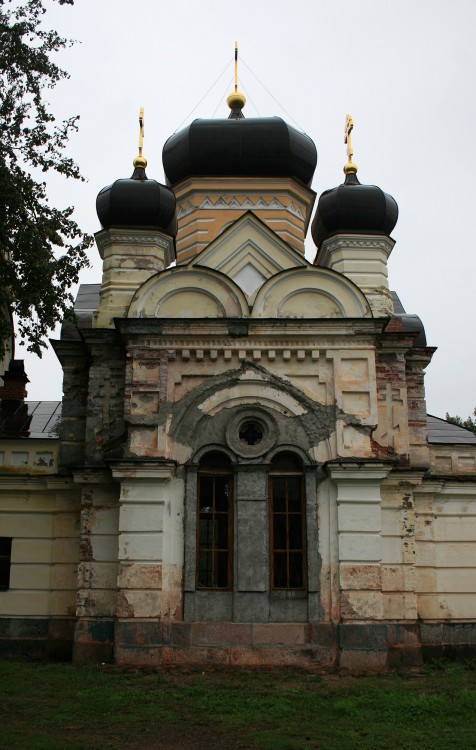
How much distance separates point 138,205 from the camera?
1473 centimetres

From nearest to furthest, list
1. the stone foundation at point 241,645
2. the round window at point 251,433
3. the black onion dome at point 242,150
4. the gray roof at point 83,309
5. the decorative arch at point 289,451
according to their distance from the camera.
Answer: the stone foundation at point 241,645 < the decorative arch at point 289,451 < the round window at point 251,433 < the gray roof at point 83,309 < the black onion dome at point 242,150

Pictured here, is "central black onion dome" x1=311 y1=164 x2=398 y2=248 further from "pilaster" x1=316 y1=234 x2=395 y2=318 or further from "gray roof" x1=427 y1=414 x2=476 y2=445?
"gray roof" x1=427 y1=414 x2=476 y2=445

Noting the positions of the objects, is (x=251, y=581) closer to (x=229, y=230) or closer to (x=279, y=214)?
(x=229, y=230)

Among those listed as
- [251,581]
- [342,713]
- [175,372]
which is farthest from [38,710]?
[175,372]

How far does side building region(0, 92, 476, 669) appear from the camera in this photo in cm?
1190

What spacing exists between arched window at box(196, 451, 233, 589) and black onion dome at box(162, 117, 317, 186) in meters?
6.49

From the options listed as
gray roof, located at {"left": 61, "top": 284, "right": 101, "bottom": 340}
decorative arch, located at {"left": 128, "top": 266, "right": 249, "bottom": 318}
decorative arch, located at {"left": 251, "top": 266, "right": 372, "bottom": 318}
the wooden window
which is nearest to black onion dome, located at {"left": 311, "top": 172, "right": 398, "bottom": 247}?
decorative arch, located at {"left": 251, "top": 266, "right": 372, "bottom": 318}

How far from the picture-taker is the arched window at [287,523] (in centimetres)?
1222

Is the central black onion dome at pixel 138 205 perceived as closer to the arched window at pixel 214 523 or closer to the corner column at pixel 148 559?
the arched window at pixel 214 523

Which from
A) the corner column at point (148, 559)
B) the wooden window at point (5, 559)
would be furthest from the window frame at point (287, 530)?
the wooden window at point (5, 559)

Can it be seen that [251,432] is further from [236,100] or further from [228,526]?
[236,100]

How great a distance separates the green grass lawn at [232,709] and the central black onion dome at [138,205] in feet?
24.3

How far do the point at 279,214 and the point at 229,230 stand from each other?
2625 millimetres

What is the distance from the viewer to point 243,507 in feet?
40.3
